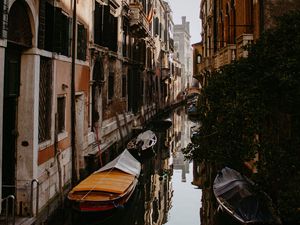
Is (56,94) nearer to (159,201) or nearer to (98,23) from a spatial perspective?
(159,201)

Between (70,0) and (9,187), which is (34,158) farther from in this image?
(70,0)

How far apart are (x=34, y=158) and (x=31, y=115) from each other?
0.97 meters

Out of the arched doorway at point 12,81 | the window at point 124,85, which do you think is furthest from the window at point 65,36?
the window at point 124,85

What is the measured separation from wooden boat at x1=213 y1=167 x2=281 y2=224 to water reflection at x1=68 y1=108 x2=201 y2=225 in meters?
2.22

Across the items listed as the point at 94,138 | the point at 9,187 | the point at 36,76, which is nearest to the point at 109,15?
the point at 94,138

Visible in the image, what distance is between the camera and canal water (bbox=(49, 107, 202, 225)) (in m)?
10.3

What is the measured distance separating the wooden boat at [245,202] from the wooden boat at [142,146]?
890cm

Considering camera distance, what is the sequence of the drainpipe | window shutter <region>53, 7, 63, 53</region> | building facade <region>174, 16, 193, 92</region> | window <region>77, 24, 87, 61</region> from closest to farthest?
1. window shutter <region>53, 7, 63, 53</region>
2. the drainpipe
3. window <region>77, 24, 87, 61</region>
4. building facade <region>174, 16, 193, 92</region>

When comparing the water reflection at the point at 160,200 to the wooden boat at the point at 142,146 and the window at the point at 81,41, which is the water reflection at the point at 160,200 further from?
the window at the point at 81,41

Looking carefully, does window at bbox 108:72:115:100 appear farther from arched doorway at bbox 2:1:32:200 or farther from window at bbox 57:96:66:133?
arched doorway at bbox 2:1:32:200

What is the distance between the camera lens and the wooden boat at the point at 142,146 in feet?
62.0

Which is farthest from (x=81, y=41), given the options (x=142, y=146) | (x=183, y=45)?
(x=183, y=45)

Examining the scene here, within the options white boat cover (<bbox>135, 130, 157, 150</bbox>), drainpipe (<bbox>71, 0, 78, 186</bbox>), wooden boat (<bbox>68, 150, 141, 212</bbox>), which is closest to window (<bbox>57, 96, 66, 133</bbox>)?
drainpipe (<bbox>71, 0, 78, 186</bbox>)

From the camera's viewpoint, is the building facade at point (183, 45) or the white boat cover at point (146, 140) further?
the building facade at point (183, 45)
